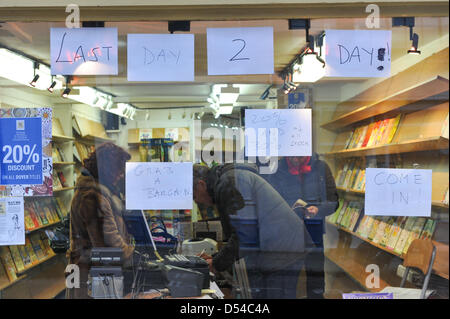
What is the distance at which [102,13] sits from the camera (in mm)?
1399

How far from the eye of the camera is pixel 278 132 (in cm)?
150

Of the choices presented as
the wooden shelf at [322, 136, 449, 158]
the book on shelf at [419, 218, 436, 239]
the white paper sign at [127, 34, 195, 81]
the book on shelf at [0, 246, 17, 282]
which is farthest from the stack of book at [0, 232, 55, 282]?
the book on shelf at [419, 218, 436, 239]

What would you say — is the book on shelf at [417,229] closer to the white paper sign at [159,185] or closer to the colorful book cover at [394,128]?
the colorful book cover at [394,128]

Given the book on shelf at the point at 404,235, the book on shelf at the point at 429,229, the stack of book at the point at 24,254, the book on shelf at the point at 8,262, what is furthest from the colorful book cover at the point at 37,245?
the book on shelf at the point at 429,229

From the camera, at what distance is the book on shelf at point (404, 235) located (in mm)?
1967

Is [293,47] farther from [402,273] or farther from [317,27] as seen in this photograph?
[402,273]

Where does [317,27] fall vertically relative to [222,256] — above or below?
above

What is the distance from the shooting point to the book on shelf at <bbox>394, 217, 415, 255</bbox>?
1967 millimetres

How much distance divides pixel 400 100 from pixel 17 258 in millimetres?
2514

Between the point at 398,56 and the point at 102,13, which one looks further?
the point at 398,56

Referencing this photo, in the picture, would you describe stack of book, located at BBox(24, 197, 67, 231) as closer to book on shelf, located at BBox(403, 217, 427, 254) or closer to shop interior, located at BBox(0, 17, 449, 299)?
shop interior, located at BBox(0, 17, 449, 299)

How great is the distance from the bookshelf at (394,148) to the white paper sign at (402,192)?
131mm
